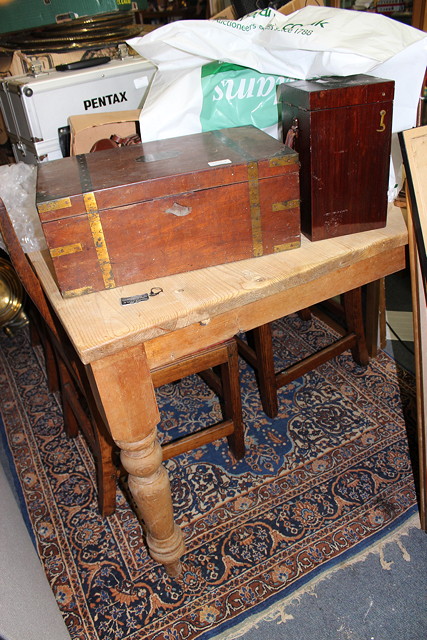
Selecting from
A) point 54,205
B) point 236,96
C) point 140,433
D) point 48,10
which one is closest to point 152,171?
point 54,205

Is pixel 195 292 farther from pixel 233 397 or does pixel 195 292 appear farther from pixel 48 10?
pixel 48 10

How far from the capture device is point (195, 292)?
1.13 m

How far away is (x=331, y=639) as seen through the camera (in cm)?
128

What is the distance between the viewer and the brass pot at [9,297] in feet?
8.79

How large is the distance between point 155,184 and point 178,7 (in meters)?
5.15

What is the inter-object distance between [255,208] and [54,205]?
0.44m

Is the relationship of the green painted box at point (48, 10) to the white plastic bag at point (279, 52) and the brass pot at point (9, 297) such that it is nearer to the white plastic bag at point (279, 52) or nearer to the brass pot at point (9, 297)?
the white plastic bag at point (279, 52)

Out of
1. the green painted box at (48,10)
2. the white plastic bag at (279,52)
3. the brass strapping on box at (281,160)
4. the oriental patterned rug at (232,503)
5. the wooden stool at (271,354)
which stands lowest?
the oriental patterned rug at (232,503)

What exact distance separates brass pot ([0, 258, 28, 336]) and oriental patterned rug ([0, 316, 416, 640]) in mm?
630

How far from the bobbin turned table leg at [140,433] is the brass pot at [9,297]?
5.45 feet

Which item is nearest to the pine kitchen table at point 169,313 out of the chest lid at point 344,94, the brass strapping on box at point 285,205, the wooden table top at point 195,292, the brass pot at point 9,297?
the wooden table top at point 195,292

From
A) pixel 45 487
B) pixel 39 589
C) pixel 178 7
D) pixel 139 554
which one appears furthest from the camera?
pixel 178 7

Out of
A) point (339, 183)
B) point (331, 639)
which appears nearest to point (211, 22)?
point (339, 183)

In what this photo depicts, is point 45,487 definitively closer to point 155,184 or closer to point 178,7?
point 155,184
